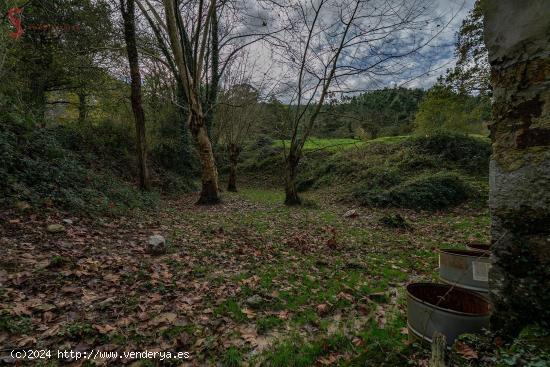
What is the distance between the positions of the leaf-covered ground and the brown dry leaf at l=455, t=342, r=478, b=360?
20 cm

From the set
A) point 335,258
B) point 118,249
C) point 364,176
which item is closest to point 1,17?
point 118,249

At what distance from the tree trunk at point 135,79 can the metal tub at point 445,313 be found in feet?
33.1

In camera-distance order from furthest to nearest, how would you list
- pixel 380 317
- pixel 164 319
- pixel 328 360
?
pixel 380 317
pixel 164 319
pixel 328 360

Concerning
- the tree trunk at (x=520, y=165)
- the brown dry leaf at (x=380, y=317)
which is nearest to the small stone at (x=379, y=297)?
the brown dry leaf at (x=380, y=317)

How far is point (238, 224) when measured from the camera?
297 inches

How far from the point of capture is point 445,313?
6.04 feet

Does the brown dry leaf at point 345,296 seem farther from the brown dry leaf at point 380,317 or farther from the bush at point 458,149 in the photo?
the bush at point 458,149

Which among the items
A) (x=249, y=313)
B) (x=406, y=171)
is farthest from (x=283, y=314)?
(x=406, y=171)

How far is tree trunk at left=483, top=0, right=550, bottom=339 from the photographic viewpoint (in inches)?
66.9

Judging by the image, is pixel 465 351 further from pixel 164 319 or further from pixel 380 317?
pixel 164 319

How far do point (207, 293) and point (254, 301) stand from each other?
2.10 ft

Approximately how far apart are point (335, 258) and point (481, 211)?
7.59 meters

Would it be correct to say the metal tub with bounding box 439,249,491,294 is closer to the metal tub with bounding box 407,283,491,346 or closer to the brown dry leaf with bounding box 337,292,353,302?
the metal tub with bounding box 407,283,491,346

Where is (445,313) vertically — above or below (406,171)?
below
